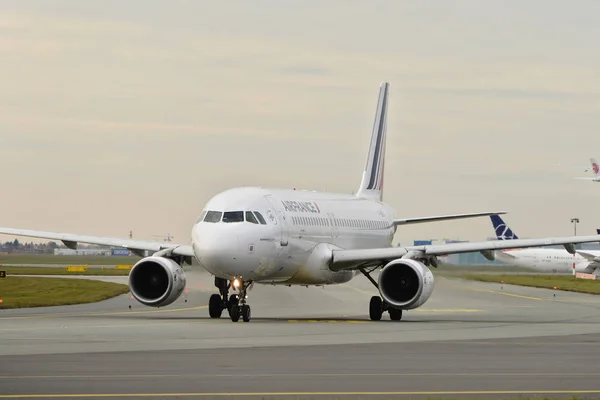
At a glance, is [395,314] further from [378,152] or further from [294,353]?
[294,353]

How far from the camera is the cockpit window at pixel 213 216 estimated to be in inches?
1533

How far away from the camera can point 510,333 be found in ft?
110

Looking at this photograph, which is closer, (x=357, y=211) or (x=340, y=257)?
(x=340, y=257)

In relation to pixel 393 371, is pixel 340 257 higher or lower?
higher

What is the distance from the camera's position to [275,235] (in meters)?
40.3

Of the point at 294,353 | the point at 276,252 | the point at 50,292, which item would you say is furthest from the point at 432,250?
the point at 50,292

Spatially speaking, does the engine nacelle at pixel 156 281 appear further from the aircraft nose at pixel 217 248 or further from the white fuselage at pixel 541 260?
the white fuselage at pixel 541 260

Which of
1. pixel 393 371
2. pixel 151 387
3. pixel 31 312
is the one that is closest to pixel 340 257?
pixel 31 312

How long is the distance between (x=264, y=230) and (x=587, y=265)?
8883cm

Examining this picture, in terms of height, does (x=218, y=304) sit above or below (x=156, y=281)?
below

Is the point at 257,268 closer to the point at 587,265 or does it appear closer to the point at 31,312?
the point at 31,312

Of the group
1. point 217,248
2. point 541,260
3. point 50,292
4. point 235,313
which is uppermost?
point 541,260

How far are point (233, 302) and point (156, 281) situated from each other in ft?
9.78

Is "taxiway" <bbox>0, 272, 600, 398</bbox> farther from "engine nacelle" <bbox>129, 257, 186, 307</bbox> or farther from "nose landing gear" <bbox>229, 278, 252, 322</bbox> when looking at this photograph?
"engine nacelle" <bbox>129, 257, 186, 307</bbox>
